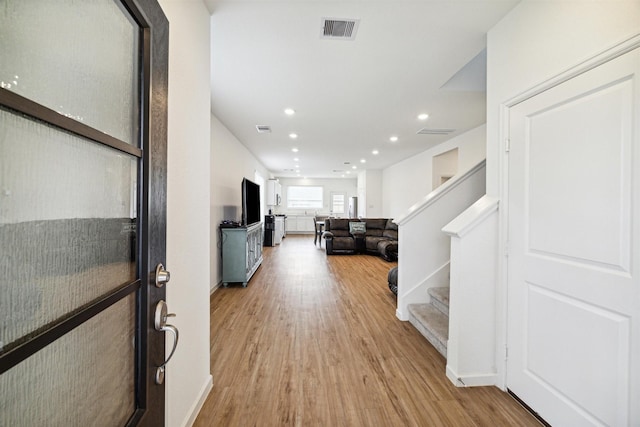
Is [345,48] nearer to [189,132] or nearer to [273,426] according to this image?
[189,132]

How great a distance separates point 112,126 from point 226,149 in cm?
420

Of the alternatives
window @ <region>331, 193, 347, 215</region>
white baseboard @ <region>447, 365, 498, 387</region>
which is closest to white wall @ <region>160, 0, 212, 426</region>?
white baseboard @ <region>447, 365, 498, 387</region>

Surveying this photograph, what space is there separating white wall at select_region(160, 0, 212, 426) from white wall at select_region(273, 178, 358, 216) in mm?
10481

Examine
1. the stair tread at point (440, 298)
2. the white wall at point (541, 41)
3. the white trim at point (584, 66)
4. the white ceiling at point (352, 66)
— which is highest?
the white ceiling at point (352, 66)

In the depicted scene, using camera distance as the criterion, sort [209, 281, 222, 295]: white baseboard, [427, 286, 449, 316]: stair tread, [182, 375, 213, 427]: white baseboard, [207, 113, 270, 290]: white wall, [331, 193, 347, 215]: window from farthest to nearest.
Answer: [331, 193, 347, 215]: window → [207, 113, 270, 290]: white wall → [209, 281, 222, 295]: white baseboard → [427, 286, 449, 316]: stair tread → [182, 375, 213, 427]: white baseboard

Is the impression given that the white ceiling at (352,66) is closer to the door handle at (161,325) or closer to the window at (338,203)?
the door handle at (161,325)

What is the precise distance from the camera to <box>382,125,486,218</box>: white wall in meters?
4.83

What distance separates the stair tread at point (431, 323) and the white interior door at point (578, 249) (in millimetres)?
506

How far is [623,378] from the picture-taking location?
47.4 inches

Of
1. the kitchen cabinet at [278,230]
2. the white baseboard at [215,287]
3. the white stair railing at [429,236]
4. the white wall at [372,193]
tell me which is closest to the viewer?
the white stair railing at [429,236]

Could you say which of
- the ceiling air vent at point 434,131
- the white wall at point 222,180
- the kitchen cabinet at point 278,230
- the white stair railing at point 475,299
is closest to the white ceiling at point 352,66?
the ceiling air vent at point 434,131

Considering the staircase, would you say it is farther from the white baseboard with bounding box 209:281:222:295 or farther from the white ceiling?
the white baseboard with bounding box 209:281:222:295

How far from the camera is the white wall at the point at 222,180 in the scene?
3.98 metres

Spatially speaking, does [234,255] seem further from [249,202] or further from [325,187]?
[325,187]
